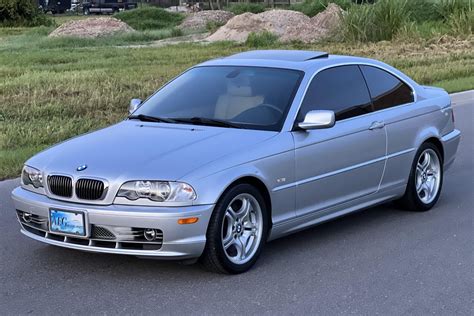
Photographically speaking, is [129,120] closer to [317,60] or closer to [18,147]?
[317,60]

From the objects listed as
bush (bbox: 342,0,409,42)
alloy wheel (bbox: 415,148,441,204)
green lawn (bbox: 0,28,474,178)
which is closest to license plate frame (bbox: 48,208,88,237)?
alloy wheel (bbox: 415,148,441,204)

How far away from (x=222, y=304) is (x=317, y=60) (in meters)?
2.61

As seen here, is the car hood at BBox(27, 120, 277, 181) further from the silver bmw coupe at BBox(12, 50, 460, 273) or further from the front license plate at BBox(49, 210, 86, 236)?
the front license plate at BBox(49, 210, 86, 236)

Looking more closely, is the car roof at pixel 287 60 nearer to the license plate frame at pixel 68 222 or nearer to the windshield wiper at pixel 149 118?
the windshield wiper at pixel 149 118

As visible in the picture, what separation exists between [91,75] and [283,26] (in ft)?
57.2

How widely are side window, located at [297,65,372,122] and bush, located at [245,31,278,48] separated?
869 inches

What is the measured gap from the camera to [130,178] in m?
5.31

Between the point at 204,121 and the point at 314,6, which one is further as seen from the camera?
the point at 314,6

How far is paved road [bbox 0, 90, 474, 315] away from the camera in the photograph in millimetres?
5066

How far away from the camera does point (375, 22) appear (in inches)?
1091

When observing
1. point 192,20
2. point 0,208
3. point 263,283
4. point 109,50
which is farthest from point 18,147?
point 192,20

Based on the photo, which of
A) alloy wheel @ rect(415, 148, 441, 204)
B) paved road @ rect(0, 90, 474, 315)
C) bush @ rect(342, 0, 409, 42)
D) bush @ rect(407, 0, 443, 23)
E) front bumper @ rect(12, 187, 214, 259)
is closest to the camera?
paved road @ rect(0, 90, 474, 315)

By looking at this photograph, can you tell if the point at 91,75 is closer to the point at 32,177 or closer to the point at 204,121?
the point at 204,121

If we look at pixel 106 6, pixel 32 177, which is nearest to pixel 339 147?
pixel 32 177
